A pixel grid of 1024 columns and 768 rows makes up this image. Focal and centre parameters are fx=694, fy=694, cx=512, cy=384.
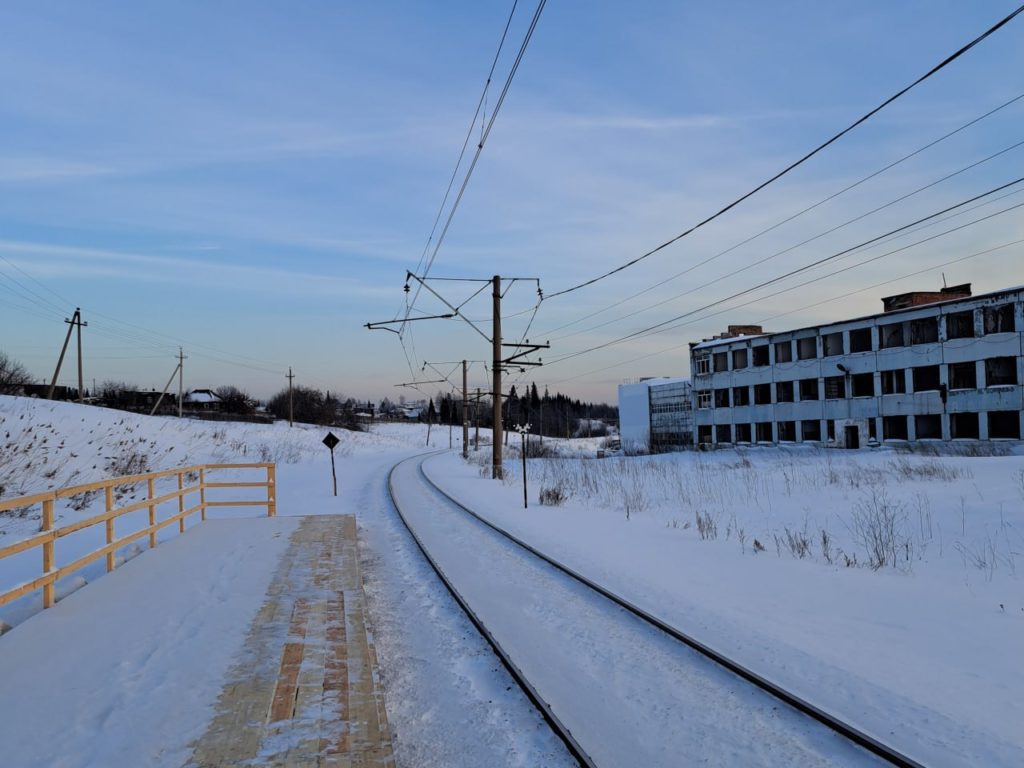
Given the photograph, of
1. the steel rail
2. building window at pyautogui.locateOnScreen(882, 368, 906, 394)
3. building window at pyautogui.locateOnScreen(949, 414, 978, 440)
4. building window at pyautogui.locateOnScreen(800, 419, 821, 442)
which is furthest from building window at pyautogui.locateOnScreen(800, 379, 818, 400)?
the steel rail

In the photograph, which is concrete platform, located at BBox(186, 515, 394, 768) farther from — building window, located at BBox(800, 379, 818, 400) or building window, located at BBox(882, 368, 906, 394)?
building window, located at BBox(800, 379, 818, 400)

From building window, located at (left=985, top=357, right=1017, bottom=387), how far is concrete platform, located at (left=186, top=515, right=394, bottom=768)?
45146 millimetres

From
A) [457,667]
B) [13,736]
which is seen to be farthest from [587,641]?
[13,736]

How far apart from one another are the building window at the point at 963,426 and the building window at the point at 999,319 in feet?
18.2

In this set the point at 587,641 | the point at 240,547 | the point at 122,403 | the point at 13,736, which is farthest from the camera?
the point at 122,403

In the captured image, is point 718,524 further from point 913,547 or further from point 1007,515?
point 1007,515

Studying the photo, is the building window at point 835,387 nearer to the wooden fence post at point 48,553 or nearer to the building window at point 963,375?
the building window at point 963,375

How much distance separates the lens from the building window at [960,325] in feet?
139

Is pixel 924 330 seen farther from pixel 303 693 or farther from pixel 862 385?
pixel 303 693

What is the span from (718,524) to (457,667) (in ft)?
35.2

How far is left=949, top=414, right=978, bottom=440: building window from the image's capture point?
42906mm

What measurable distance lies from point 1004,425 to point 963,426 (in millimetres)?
2401

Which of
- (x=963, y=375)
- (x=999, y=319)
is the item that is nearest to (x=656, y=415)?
(x=963, y=375)

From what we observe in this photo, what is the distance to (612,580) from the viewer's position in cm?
952
